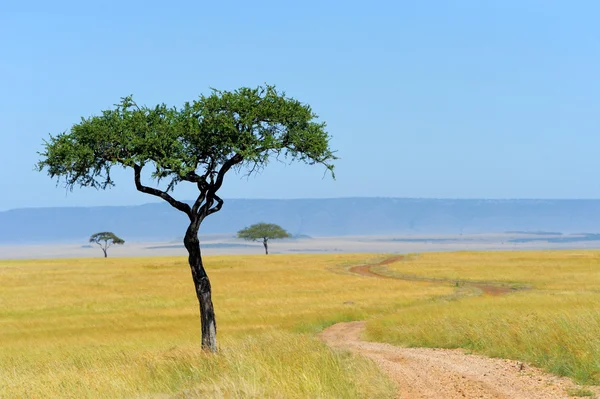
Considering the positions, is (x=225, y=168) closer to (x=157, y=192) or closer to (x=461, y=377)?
(x=157, y=192)

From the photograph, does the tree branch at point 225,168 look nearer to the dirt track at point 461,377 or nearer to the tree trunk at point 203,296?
the tree trunk at point 203,296

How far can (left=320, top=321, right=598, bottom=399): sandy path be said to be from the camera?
16.4 meters

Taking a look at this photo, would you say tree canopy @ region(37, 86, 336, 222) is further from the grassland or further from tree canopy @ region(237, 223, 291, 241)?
tree canopy @ region(237, 223, 291, 241)

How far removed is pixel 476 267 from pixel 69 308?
56.4m

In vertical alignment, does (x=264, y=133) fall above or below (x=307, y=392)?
above

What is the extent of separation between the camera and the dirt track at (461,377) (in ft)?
53.9

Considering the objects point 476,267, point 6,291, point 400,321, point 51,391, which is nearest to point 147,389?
point 51,391

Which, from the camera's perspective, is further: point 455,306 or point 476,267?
point 476,267

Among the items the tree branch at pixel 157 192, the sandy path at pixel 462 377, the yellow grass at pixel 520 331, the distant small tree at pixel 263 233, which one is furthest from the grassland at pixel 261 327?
the distant small tree at pixel 263 233

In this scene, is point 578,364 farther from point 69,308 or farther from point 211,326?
point 69,308

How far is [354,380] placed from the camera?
54.7ft

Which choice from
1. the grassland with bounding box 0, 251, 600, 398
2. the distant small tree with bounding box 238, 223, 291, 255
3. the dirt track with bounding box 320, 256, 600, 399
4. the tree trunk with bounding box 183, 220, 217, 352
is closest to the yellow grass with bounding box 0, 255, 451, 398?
the grassland with bounding box 0, 251, 600, 398

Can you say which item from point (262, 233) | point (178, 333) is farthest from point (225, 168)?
point (262, 233)

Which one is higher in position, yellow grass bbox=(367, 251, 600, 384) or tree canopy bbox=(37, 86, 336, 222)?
tree canopy bbox=(37, 86, 336, 222)
